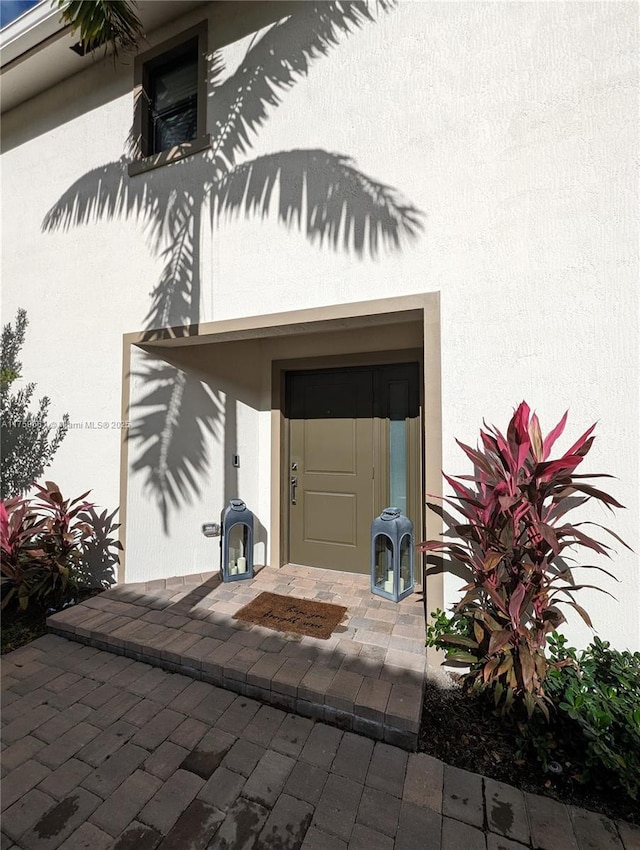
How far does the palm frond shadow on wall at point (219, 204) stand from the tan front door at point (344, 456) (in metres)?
1.06

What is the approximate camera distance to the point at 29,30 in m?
4.40

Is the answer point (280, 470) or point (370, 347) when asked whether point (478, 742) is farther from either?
point (370, 347)

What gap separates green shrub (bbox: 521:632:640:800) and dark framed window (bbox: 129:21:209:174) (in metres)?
5.55

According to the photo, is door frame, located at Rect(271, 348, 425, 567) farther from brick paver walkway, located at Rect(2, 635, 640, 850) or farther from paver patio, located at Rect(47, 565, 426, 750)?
brick paver walkway, located at Rect(2, 635, 640, 850)

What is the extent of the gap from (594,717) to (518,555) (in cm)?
84

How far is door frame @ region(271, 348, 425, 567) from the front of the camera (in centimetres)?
442

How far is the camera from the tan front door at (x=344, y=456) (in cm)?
460

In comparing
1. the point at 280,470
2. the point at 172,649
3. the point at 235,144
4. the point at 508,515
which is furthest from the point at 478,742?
the point at 235,144

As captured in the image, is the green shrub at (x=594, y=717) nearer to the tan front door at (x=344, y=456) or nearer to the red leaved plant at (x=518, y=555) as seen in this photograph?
the red leaved plant at (x=518, y=555)

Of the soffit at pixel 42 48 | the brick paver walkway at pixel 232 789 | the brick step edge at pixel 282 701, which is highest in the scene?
the soffit at pixel 42 48

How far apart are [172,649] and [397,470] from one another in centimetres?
287

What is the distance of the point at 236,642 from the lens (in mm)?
3133

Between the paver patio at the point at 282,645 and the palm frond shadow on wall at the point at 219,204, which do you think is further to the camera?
the palm frond shadow on wall at the point at 219,204

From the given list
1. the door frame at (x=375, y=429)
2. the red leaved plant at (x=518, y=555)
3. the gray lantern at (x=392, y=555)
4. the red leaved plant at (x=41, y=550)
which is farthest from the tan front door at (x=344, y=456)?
the red leaved plant at (x=41, y=550)
